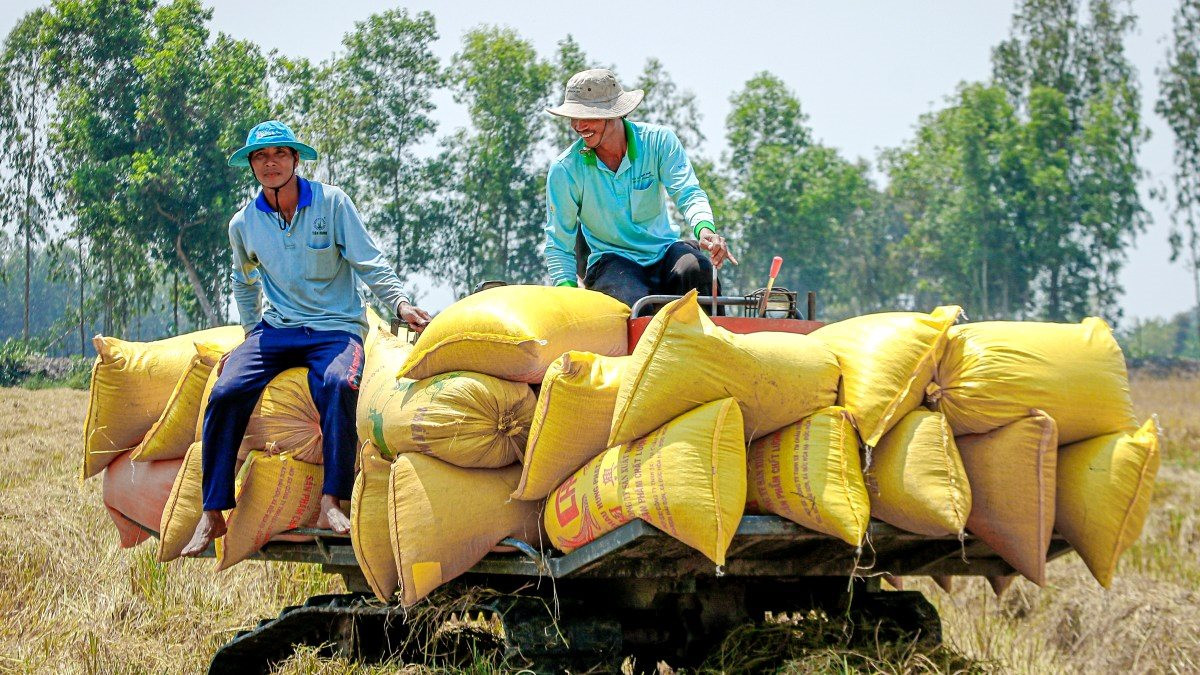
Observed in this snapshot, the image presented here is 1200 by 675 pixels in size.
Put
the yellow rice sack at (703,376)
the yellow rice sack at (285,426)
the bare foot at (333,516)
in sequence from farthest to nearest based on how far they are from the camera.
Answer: the yellow rice sack at (285,426) < the bare foot at (333,516) < the yellow rice sack at (703,376)

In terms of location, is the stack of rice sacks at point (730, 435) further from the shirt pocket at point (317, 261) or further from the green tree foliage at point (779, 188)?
the green tree foliage at point (779, 188)

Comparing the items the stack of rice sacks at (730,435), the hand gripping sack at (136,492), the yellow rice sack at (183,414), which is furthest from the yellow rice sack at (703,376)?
the hand gripping sack at (136,492)

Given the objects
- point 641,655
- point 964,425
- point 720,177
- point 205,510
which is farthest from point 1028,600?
point 720,177

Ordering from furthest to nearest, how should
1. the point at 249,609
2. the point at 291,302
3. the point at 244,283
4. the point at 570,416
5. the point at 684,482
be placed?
the point at 249,609 < the point at 244,283 < the point at 291,302 < the point at 570,416 < the point at 684,482

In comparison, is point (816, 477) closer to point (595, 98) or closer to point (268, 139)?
point (595, 98)

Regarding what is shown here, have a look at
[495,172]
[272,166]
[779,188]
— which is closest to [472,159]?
[495,172]

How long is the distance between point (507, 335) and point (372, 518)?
79 centimetres

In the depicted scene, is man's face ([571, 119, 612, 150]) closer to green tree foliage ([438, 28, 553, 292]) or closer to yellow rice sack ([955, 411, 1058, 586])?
yellow rice sack ([955, 411, 1058, 586])

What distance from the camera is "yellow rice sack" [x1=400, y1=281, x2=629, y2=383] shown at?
3889 millimetres

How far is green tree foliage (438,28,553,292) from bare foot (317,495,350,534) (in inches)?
1004

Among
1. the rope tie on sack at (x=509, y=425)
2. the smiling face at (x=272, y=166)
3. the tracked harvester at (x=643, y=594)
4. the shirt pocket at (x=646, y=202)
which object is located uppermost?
the smiling face at (x=272, y=166)

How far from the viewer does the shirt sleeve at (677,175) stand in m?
5.14

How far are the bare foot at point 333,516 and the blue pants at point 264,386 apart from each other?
0.09ft

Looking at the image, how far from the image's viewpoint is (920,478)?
11.4 ft
